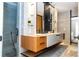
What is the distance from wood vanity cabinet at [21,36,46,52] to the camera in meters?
1.14

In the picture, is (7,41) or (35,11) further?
(35,11)

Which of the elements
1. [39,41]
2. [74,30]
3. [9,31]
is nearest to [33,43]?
[39,41]

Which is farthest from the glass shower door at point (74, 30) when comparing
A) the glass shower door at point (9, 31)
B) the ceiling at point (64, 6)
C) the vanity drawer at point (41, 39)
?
the glass shower door at point (9, 31)

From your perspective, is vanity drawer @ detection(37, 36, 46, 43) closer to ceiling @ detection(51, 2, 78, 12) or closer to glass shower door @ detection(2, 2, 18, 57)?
glass shower door @ detection(2, 2, 18, 57)

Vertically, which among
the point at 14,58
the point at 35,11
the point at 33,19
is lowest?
the point at 14,58

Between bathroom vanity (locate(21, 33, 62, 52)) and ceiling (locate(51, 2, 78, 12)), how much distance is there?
1.05 ft

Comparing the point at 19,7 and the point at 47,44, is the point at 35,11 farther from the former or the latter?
the point at 47,44

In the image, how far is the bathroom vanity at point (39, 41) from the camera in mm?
1144

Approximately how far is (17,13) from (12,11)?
6 centimetres

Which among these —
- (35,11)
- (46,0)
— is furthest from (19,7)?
(46,0)

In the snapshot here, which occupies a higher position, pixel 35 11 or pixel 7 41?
pixel 35 11

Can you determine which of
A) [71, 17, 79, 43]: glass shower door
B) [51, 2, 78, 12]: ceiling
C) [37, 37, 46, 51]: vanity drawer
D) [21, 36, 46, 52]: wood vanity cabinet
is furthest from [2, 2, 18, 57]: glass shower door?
[71, 17, 79, 43]: glass shower door

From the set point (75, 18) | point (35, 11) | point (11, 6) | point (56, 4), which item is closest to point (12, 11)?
point (11, 6)

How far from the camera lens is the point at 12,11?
116 cm
